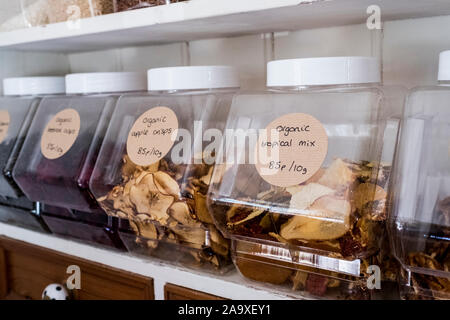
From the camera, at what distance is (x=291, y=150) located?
0.55 meters

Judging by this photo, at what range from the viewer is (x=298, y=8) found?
1.90 feet

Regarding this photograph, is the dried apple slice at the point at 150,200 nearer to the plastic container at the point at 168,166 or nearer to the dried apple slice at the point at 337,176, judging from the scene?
the plastic container at the point at 168,166

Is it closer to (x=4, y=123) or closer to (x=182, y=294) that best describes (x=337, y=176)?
(x=182, y=294)

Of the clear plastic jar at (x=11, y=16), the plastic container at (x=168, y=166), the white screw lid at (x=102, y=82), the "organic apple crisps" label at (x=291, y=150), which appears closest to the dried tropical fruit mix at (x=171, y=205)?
the plastic container at (x=168, y=166)

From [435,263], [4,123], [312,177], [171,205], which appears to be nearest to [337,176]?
[312,177]

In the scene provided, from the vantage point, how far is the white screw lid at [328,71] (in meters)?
0.56

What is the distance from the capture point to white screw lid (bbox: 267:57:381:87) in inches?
22.2

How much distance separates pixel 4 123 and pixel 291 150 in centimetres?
66

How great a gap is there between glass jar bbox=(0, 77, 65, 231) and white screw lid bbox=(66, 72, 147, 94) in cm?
11

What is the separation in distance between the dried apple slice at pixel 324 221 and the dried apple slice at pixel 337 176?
0.06 ft

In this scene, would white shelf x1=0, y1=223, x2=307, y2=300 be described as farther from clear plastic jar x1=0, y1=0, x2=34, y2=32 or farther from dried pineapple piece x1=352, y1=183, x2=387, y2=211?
clear plastic jar x1=0, y1=0, x2=34, y2=32
